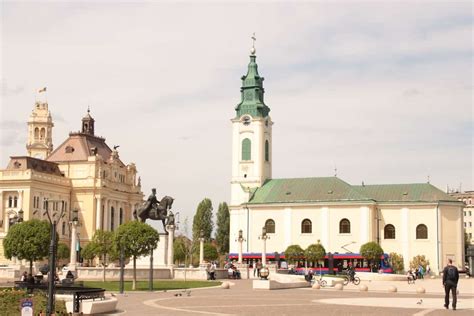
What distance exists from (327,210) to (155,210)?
146 ft

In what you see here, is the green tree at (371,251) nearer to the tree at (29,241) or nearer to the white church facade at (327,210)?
the white church facade at (327,210)

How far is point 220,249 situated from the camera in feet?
399

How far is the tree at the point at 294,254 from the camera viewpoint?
90.2 metres

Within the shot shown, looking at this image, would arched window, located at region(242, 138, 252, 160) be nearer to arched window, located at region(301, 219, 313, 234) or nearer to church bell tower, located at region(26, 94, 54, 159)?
arched window, located at region(301, 219, 313, 234)

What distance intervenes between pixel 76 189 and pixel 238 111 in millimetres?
27528

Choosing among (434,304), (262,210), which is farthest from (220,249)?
(434,304)

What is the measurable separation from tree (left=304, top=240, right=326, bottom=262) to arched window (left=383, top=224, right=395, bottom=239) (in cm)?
Answer: 1193

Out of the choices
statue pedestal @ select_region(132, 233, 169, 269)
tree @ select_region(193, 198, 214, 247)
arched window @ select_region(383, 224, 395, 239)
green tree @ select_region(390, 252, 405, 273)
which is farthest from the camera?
tree @ select_region(193, 198, 214, 247)

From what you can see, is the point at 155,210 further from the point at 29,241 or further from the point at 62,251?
the point at 62,251

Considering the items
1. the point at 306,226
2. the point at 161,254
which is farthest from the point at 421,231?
the point at 161,254

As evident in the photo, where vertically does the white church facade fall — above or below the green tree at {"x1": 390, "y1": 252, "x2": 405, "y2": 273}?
above

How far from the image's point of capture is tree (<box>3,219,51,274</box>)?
52531 millimetres

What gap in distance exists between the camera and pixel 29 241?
5259 cm

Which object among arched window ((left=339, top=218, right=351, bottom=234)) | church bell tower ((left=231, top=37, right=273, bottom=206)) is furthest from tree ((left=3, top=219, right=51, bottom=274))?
church bell tower ((left=231, top=37, right=273, bottom=206))
